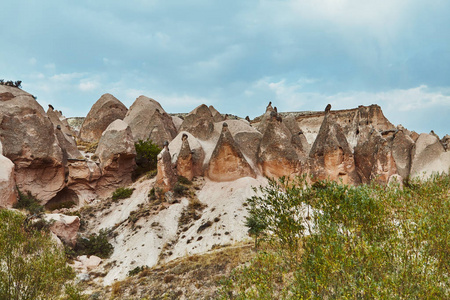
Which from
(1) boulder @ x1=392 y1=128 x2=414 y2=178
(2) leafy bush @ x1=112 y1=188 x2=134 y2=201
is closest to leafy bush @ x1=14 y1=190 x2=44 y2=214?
(2) leafy bush @ x1=112 y1=188 x2=134 y2=201

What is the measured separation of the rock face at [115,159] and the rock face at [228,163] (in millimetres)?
8776

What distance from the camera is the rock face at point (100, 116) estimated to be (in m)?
43.2

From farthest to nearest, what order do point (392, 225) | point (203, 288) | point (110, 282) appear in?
point (110, 282)
point (203, 288)
point (392, 225)

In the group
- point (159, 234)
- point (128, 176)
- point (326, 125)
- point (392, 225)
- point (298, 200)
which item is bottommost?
point (159, 234)

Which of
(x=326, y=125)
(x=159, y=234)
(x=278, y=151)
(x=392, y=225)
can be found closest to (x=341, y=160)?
(x=326, y=125)

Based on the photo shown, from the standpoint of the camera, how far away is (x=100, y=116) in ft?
144

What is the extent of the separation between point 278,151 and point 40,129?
2046cm

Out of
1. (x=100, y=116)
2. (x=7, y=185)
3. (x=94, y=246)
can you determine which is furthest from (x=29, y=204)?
(x=100, y=116)

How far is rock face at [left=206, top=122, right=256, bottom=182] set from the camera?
1016 inches

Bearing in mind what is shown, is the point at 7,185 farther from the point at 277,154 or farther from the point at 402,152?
the point at 402,152

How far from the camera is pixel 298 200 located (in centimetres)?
1157

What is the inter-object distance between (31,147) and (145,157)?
983cm

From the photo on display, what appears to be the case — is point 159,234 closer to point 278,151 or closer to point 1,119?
point 278,151

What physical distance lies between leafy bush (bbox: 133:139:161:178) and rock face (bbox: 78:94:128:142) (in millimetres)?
13356
